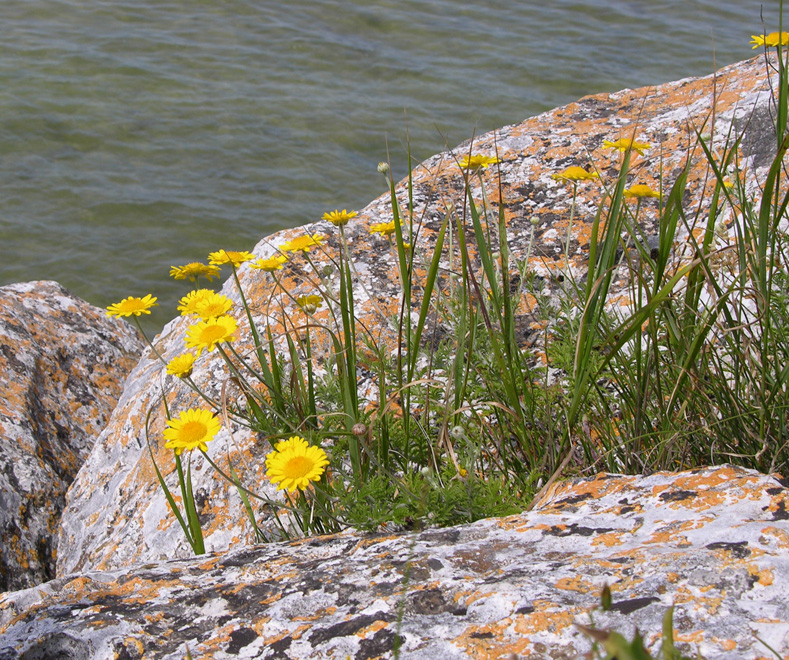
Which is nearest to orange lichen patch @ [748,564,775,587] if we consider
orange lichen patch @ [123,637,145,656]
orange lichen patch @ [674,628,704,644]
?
orange lichen patch @ [674,628,704,644]

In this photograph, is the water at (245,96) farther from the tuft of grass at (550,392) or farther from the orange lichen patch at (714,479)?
the orange lichen patch at (714,479)

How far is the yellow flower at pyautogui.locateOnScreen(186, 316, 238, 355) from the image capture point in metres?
1.80

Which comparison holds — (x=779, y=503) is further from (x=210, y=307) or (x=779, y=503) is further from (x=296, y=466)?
(x=210, y=307)

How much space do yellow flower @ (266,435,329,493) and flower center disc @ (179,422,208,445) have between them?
0.21 meters

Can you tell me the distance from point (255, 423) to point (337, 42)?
854 centimetres

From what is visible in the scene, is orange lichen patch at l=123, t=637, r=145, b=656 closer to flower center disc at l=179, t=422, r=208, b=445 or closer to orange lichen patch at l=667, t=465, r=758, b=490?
flower center disc at l=179, t=422, r=208, b=445

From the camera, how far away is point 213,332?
1834 mm

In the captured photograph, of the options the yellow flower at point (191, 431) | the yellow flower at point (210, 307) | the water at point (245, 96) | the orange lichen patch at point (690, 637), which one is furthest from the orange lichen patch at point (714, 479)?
the water at point (245, 96)

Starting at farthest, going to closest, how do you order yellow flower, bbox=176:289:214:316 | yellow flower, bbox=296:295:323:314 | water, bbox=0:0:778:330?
water, bbox=0:0:778:330, yellow flower, bbox=296:295:323:314, yellow flower, bbox=176:289:214:316

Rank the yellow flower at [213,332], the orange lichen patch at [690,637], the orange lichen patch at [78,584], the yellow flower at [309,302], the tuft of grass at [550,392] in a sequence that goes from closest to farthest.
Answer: the orange lichen patch at [690,637], the orange lichen patch at [78,584], the tuft of grass at [550,392], the yellow flower at [213,332], the yellow flower at [309,302]

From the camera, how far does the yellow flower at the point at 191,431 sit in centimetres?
167

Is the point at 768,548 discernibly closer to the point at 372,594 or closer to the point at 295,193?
the point at 372,594

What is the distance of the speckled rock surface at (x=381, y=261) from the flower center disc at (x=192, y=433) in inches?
17.0

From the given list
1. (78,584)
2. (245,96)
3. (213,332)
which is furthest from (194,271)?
(245,96)
